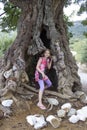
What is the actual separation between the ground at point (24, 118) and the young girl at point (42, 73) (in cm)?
18

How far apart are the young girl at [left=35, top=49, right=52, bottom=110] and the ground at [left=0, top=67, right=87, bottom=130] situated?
0.58ft

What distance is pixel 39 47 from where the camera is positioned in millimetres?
7293

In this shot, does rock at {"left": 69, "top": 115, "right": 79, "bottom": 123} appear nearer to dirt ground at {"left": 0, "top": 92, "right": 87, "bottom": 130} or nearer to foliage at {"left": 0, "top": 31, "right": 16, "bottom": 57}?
dirt ground at {"left": 0, "top": 92, "right": 87, "bottom": 130}

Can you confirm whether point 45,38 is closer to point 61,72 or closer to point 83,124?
point 61,72

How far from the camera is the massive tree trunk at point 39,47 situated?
7.22m

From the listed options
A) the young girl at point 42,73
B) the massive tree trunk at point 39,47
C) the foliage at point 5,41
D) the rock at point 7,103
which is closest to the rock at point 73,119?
the young girl at point 42,73

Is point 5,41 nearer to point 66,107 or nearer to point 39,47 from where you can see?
point 39,47

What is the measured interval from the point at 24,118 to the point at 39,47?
5.76 ft

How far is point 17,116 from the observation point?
250 inches

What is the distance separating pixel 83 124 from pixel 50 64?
1.57 meters

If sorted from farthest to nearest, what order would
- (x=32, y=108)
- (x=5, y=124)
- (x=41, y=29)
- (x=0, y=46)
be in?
1. (x=0, y=46)
2. (x=41, y=29)
3. (x=32, y=108)
4. (x=5, y=124)

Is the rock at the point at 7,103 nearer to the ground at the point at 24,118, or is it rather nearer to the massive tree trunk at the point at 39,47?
the ground at the point at 24,118

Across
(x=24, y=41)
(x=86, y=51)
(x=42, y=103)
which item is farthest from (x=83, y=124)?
(x=86, y=51)

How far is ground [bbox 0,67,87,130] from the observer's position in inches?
239
